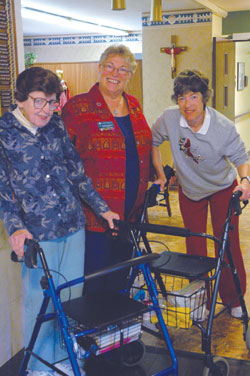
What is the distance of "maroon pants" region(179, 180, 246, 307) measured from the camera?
115 inches

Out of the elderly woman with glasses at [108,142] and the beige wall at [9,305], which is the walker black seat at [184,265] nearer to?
the elderly woman with glasses at [108,142]

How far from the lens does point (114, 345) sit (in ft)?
6.28

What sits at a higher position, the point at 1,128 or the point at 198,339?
the point at 1,128

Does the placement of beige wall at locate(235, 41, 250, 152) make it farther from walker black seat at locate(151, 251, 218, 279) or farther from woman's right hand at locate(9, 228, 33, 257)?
woman's right hand at locate(9, 228, 33, 257)

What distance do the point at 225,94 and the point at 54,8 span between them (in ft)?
9.52

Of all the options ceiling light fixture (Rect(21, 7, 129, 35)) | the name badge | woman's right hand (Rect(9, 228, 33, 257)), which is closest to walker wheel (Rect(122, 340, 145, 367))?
woman's right hand (Rect(9, 228, 33, 257))

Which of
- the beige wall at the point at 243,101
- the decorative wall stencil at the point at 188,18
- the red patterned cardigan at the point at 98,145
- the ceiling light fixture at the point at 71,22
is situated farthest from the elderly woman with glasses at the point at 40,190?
the beige wall at the point at 243,101

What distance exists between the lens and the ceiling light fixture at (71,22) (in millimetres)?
7149

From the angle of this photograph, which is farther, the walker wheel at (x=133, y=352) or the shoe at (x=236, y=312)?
the shoe at (x=236, y=312)

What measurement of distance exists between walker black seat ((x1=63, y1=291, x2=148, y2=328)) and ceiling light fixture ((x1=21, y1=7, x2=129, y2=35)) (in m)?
5.73

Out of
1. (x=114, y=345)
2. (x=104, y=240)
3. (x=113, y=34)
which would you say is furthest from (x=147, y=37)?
(x=114, y=345)

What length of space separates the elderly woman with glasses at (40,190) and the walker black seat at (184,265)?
454 mm

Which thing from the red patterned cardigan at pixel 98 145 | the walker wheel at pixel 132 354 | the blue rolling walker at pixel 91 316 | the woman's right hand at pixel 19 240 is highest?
the red patterned cardigan at pixel 98 145

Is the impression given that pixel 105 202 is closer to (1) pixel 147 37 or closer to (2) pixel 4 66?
(2) pixel 4 66
